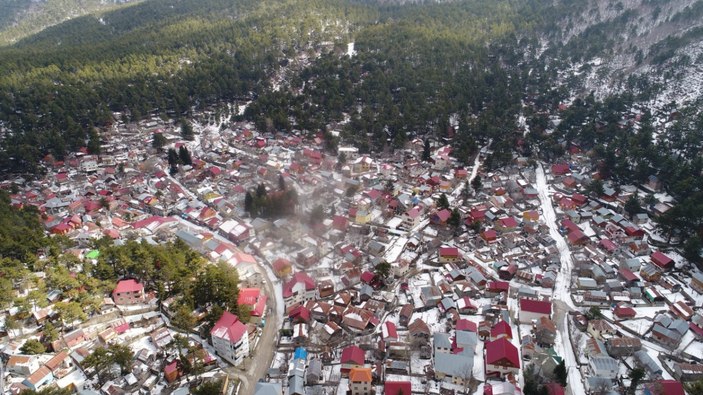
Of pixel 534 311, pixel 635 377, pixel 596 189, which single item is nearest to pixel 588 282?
pixel 534 311

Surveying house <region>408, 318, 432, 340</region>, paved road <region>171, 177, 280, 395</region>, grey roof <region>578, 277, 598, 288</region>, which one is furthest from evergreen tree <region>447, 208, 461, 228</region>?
paved road <region>171, 177, 280, 395</region>

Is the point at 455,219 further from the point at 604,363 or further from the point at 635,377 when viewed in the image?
the point at 635,377

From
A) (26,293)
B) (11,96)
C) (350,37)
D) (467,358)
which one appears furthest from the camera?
(350,37)

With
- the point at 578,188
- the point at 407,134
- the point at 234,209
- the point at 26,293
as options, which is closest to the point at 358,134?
the point at 407,134

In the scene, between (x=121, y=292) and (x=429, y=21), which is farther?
(x=429, y=21)

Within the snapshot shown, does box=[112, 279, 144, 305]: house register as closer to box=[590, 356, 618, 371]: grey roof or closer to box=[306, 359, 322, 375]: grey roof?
box=[306, 359, 322, 375]: grey roof

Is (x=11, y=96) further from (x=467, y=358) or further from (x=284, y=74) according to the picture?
(x=467, y=358)

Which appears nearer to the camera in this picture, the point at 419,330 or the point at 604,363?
the point at 604,363
